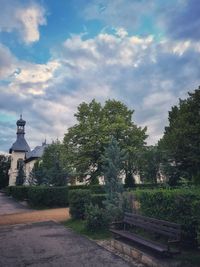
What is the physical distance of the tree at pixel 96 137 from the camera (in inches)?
1420

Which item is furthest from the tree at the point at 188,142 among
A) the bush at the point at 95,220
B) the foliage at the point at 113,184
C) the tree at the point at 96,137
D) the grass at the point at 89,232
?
the bush at the point at 95,220

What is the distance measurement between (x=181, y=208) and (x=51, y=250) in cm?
393

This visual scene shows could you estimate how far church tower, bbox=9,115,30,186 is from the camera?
7206 centimetres

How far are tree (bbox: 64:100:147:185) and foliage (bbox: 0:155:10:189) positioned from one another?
4435cm

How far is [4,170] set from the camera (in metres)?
78.9

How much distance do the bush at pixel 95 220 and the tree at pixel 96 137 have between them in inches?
947

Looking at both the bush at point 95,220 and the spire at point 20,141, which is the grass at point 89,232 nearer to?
the bush at point 95,220

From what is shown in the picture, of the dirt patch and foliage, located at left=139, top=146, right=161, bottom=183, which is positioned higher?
foliage, located at left=139, top=146, right=161, bottom=183

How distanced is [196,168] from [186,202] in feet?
97.5

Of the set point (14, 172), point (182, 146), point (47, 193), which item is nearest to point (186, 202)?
point (47, 193)

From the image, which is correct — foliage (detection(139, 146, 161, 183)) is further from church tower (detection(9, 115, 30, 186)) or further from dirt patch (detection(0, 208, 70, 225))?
church tower (detection(9, 115, 30, 186))

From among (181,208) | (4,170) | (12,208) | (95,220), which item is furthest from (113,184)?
(4,170)

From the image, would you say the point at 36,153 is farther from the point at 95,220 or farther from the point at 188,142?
the point at 95,220

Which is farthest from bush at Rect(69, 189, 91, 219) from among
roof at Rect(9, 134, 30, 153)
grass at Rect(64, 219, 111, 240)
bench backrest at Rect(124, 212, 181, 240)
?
roof at Rect(9, 134, 30, 153)
